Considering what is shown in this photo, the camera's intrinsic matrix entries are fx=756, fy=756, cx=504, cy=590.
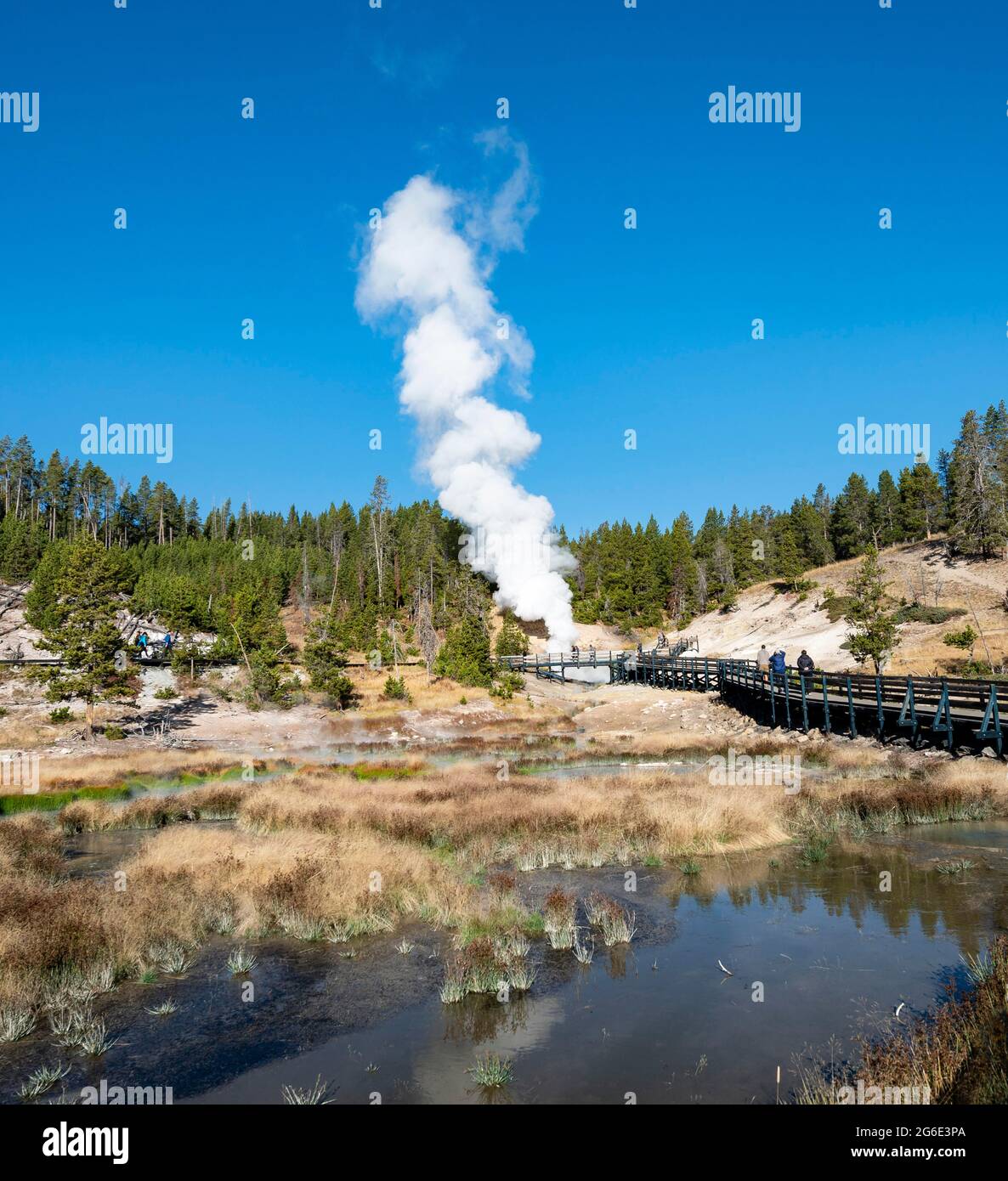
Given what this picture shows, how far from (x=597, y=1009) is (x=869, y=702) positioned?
28153 mm

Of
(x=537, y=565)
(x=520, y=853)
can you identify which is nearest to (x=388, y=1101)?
(x=520, y=853)

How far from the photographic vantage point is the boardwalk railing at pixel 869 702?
24.7 m

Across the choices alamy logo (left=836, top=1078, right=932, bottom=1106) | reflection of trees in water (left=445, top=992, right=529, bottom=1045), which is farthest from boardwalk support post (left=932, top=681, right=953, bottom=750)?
alamy logo (left=836, top=1078, right=932, bottom=1106)

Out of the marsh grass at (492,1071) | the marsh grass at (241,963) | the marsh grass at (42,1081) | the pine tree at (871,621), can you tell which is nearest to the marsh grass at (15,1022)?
the marsh grass at (42,1081)

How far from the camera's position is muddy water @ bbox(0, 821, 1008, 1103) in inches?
309

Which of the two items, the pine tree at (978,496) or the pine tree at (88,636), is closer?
the pine tree at (88,636)

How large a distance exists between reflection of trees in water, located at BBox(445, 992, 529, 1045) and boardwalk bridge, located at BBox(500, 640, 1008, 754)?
19640 mm

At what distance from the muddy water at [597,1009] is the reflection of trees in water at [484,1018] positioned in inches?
1.3

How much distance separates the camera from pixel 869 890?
13609mm
